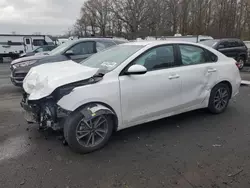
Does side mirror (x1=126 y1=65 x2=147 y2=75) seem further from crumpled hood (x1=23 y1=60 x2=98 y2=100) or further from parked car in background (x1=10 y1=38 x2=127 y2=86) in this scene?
parked car in background (x1=10 y1=38 x2=127 y2=86)

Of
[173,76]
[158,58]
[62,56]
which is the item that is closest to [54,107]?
[158,58]

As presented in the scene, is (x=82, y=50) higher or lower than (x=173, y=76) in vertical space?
higher

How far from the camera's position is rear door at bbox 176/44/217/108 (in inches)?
162

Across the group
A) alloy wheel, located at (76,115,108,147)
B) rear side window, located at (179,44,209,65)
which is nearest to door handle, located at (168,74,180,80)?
rear side window, located at (179,44,209,65)

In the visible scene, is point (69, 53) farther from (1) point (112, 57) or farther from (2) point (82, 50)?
(1) point (112, 57)

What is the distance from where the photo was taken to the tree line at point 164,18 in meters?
24.6

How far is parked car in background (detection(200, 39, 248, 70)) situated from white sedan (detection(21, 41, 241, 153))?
8.11 m

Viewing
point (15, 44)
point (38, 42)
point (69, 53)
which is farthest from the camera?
point (38, 42)

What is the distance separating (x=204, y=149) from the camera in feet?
11.1

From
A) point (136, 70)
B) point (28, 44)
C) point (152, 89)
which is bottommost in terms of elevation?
point (152, 89)

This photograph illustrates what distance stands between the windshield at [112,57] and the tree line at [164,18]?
21869 mm

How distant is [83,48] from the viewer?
744 centimetres

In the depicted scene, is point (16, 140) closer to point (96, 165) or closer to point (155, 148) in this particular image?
point (96, 165)

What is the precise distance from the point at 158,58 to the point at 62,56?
3.84 meters
